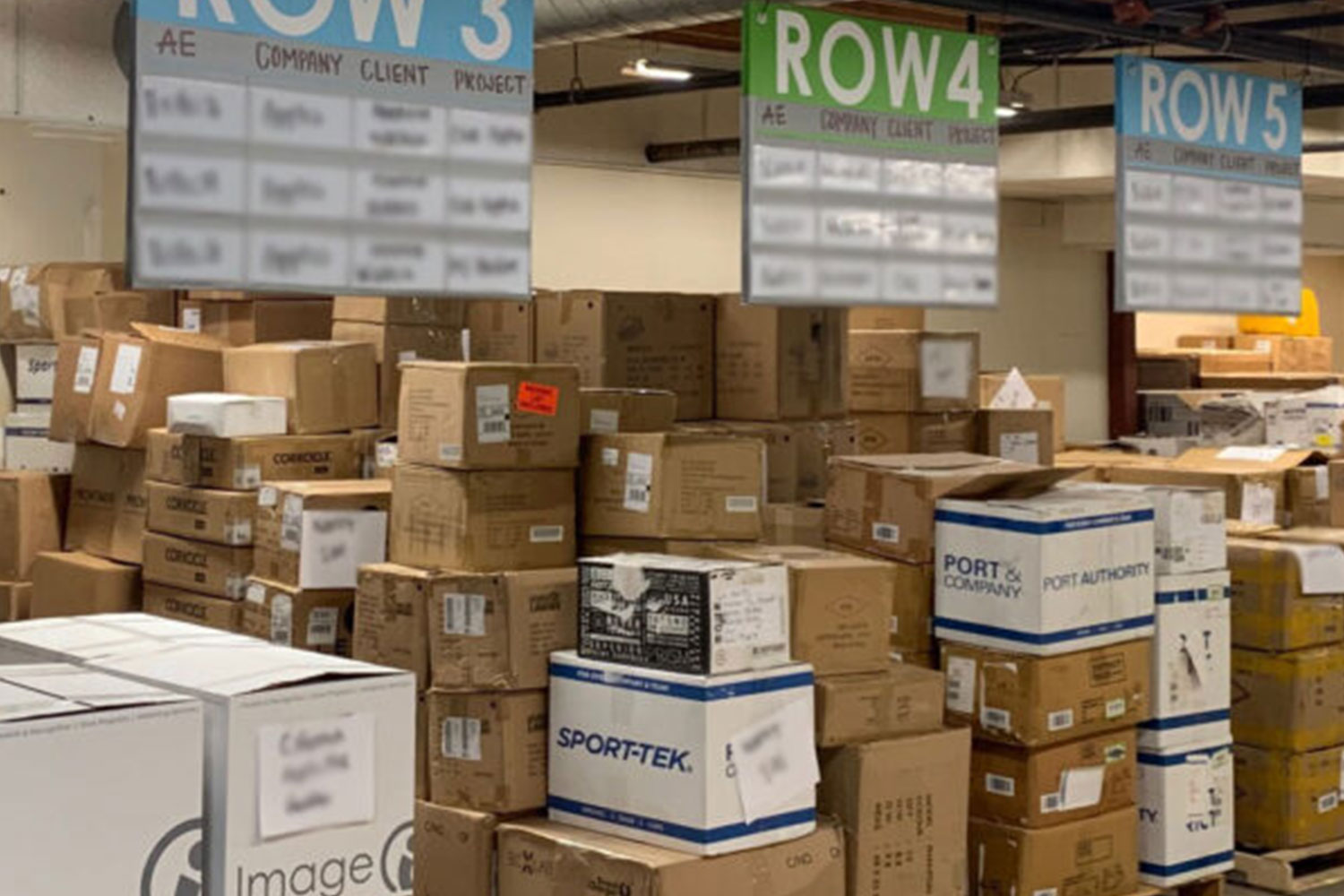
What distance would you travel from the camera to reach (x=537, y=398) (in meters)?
4.92

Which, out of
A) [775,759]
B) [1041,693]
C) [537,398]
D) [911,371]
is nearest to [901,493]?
[1041,693]

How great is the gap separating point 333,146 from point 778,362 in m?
2.46

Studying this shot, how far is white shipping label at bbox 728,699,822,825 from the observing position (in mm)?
4277

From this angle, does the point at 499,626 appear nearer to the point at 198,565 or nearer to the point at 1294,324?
the point at 198,565

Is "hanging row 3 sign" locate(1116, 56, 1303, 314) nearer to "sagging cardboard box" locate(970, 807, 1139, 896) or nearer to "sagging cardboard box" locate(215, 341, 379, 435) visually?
"sagging cardboard box" locate(970, 807, 1139, 896)

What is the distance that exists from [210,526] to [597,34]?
1885mm

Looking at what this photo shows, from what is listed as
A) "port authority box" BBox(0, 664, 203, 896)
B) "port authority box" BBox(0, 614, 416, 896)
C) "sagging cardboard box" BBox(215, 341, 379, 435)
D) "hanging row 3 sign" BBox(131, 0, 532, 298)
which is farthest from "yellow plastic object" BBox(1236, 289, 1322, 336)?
"port authority box" BBox(0, 664, 203, 896)

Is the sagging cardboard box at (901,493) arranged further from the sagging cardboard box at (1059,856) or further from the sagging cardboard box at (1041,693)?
the sagging cardboard box at (1059,856)

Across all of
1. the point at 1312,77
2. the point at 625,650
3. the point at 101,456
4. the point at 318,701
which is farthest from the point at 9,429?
the point at 1312,77

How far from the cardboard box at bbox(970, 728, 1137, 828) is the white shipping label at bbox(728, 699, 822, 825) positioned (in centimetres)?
86

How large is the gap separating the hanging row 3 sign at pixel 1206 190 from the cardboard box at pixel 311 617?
2323 mm

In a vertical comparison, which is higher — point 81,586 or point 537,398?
point 537,398

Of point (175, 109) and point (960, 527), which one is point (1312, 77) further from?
point (175, 109)

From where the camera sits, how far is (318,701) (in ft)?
7.97
